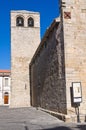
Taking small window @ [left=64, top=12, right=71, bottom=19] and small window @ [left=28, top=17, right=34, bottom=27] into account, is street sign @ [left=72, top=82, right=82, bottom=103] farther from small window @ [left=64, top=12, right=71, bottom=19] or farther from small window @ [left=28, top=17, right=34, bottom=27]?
small window @ [left=28, top=17, right=34, bottom=27]

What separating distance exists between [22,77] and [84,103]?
55.7 ft

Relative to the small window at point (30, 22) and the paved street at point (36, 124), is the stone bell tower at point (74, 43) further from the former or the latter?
the small window at point (30, 22)

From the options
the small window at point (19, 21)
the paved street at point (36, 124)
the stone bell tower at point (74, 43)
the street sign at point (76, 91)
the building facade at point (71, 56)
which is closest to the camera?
the paved street at point (36, 124)

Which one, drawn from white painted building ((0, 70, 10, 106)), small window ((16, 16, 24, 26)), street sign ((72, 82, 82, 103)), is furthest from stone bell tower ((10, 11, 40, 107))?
street sign ((72, 82, 82, 103))

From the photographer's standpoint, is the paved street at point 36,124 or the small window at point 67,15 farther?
the small window at point 67,15

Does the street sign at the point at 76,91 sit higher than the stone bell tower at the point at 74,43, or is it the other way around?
the stone bell tower at the point at 74,43

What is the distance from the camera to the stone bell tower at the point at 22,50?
2698 cm

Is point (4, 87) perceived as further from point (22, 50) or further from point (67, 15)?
point (67, 15)

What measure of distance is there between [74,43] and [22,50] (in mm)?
17213

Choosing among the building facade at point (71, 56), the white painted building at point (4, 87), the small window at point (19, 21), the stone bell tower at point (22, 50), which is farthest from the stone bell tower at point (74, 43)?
the white painted building at point (4, 87)

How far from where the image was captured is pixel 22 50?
2803cm

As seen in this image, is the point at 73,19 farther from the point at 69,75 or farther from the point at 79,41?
the point at 69,75

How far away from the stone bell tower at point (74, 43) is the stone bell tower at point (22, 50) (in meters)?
16.4

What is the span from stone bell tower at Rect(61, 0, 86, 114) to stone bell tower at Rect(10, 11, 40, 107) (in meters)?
16.4
